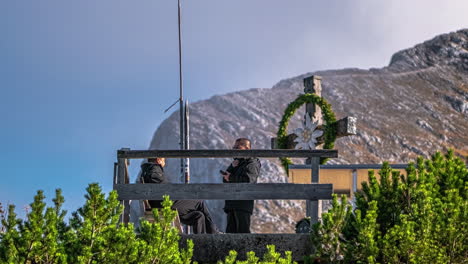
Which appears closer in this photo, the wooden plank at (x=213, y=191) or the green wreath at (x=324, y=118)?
the wooden plank at (x=213, y=191)

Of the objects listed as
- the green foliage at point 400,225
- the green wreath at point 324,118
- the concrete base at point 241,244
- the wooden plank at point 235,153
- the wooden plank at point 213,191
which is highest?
the green wreath at point 324,118

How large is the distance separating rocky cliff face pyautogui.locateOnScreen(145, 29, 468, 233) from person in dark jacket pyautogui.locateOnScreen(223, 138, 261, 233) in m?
52.8

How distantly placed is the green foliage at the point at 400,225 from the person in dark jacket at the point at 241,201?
2.68 m

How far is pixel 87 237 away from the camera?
24.3 feet

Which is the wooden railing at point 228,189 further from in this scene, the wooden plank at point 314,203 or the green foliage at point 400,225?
the green foliage at point 400,225

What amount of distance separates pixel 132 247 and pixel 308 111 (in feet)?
36.6

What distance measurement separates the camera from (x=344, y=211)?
7.93m

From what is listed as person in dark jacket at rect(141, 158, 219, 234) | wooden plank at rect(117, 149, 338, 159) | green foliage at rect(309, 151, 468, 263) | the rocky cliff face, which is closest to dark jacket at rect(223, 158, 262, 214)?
person in dark jacket at rect(141, 158, 219, 234)

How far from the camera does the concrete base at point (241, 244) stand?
942 cm

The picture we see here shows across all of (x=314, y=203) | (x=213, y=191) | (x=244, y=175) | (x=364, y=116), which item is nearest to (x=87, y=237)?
(x=213, y=191)

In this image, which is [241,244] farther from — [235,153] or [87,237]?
[87,237]

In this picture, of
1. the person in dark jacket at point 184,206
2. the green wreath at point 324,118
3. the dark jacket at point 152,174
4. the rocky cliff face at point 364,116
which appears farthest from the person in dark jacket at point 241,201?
the rocky cliff face at point 364,116

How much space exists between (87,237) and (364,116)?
93.0 metres

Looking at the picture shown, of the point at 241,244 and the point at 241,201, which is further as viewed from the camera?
the point at 241,201
